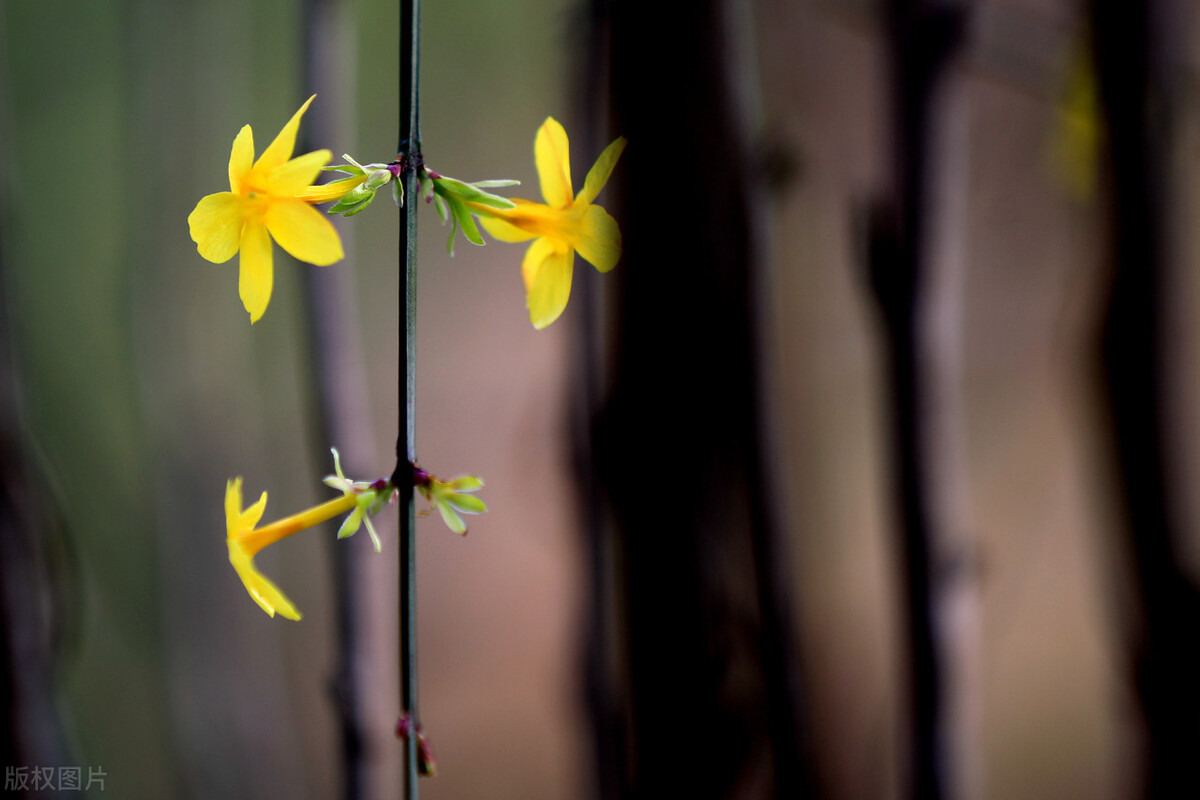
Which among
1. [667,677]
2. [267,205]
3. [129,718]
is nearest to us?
[267,205]

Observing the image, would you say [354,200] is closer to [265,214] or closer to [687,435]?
[265,214]

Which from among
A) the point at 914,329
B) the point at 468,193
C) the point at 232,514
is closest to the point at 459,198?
the point at 468,193

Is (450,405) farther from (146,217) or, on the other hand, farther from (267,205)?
(267,205)

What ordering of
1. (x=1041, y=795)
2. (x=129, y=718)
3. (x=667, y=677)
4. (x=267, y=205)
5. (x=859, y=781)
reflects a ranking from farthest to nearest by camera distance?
(x=129, y=718) → (x=1041, y=795) → (x=859, y=781) → (x=667, y=677) → (x=267, y=205)

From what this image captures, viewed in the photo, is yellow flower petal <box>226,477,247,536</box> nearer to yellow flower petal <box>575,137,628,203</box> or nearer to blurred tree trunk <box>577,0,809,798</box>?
yellow flower petal <box>575,137,628,203</box>

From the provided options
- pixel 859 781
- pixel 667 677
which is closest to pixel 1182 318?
pixel 667 677

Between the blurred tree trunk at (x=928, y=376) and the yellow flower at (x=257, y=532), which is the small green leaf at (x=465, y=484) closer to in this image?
the yellow flower at (x=257, y=532)
